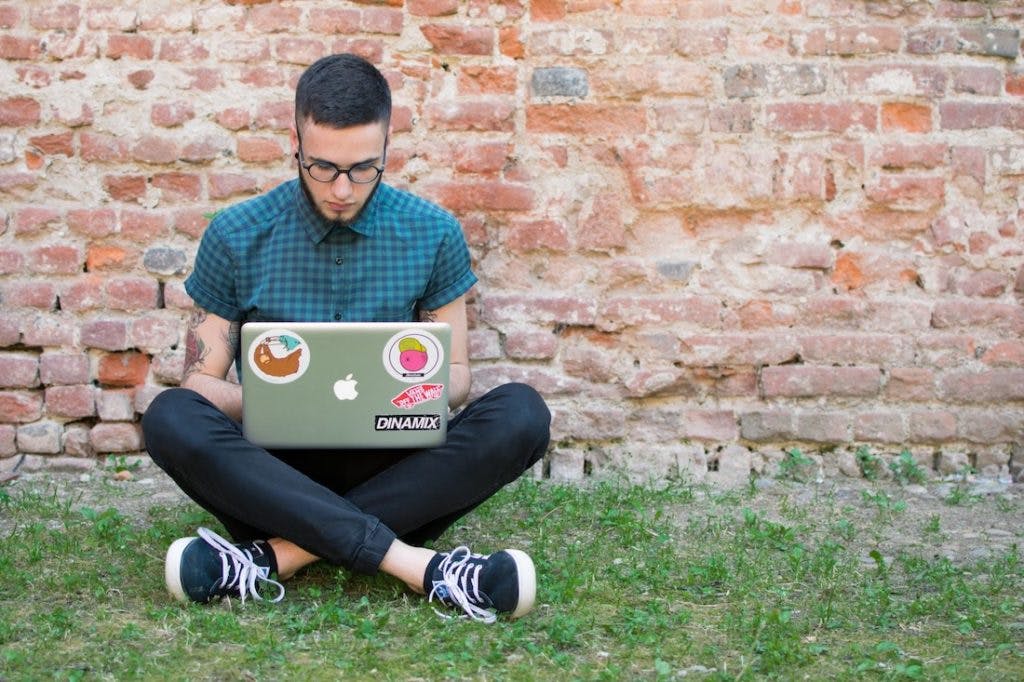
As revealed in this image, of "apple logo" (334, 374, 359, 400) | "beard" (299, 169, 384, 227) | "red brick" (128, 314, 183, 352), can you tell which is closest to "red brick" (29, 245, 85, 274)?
"red brick" (128, 314, 183, 352)

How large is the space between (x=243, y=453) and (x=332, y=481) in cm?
34

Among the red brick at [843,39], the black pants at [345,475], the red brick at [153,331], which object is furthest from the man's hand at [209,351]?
the red brick at [843,39]

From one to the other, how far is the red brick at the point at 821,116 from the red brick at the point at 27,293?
2281 millimetres

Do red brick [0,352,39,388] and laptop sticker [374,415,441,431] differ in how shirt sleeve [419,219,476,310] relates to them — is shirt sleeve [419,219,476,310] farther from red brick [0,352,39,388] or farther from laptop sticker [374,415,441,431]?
red brick [0,352,39,388]

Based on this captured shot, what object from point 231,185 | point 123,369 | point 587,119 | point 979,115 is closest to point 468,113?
point 587,119

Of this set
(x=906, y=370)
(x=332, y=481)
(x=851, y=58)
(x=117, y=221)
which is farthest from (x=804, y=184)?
(x=117, y=221)

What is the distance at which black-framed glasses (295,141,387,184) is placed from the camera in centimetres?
293

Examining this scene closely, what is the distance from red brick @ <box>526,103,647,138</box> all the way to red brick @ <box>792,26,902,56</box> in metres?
0.55

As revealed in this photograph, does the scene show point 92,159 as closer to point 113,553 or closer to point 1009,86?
point 113,553

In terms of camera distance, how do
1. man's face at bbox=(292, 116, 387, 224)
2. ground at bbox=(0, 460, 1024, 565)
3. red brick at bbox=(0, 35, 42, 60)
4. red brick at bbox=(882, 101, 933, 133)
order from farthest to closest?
red brick at bbox=(882, 101, 933, 133)
red brick at bbox=(0, 35, 42, 60)
ground at bbox=(0, 460, 1024, 565)
man's face at bbox=(292, 116, 387, 224)

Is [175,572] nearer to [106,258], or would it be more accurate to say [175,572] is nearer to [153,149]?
[106,258]

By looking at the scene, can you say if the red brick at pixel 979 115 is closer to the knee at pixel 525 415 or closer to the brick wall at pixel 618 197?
the brick wall at pixel 618 197

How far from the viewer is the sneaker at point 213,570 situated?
2.71 metres

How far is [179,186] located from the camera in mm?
3896
